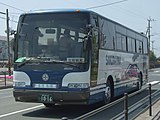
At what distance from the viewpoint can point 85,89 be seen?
1012 cm

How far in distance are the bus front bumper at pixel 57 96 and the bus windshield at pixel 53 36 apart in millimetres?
1018

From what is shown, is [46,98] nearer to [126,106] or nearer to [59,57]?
[59,57]

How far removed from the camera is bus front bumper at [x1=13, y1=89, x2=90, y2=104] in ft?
32.9

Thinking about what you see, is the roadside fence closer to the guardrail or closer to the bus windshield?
the bus windshield

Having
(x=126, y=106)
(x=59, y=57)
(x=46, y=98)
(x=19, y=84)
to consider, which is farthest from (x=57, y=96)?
(x=126, y=106)

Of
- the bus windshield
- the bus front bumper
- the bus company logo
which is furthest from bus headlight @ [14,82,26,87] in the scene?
the bus windshield

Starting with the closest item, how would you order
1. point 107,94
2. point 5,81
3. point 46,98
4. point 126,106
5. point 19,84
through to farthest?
point 126,106 → point 46,98 → point 19,84 → point 107,94 → point 5,81

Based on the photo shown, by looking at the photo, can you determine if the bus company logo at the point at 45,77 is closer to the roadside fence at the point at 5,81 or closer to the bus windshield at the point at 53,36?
the bus windshield at the point at 53,36

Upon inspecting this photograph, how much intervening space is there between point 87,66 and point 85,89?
2.35 ft

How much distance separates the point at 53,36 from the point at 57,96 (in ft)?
6.28

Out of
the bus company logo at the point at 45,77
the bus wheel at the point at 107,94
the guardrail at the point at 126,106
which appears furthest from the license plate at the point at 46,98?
the bus wheel at the point at 107,94

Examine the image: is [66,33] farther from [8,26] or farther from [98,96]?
[8,26]

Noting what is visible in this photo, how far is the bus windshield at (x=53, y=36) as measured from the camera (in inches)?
404

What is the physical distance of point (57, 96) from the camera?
398 inches
